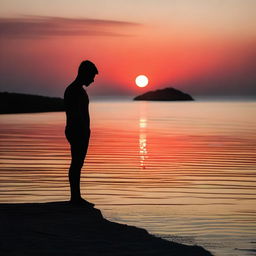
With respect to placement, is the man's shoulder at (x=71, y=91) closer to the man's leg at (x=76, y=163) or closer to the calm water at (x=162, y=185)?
the man's leg at (x=76, y=163)

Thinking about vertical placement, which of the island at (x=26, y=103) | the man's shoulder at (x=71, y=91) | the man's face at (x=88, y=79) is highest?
the island at (x=26, y=103)

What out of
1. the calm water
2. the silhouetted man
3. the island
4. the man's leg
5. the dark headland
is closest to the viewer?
the dark headland

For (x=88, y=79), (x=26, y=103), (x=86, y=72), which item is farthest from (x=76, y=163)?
(x=26, y=103)

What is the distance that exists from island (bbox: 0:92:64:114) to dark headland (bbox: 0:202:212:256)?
195ft

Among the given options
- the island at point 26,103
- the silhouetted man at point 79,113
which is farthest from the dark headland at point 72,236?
the island at point 26,103

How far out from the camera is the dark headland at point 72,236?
6.40 m

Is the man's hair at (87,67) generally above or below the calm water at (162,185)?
above

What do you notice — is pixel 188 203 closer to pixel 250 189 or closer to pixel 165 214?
pixel 165 214

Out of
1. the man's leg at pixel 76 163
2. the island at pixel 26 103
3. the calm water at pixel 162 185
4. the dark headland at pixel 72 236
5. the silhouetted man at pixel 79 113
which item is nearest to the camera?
the dark headland at pixel 72 236

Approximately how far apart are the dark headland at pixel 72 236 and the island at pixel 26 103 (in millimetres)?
59502

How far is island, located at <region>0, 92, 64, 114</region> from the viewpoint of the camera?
70.6 m

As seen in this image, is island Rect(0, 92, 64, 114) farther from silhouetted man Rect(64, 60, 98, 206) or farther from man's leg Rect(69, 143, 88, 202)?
silhouetted man Rect(64, 60, 98, 206)

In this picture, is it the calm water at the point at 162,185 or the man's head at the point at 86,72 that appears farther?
the man's head at the point at 86,72

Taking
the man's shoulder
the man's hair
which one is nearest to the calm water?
the man's shoulder
